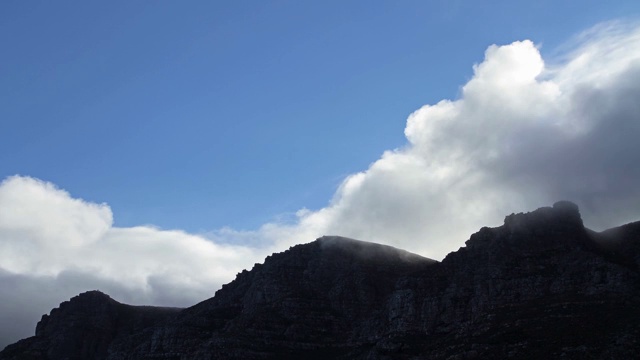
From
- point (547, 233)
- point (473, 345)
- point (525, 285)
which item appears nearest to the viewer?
point (473, 345)

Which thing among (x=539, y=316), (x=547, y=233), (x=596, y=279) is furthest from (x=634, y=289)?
(x=547, y=233)

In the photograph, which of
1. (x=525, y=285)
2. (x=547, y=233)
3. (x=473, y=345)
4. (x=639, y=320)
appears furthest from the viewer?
(x=547, y=233)

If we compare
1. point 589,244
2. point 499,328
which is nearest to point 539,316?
point 499,328

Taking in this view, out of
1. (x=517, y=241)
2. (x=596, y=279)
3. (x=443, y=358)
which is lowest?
(x=443, y=358)

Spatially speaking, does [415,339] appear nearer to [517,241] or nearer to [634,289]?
[517,241]

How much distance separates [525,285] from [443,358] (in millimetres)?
30731

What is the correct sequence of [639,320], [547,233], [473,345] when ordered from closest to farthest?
[639,320]
[473,345]
[547,233]

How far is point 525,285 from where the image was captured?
18038 cm

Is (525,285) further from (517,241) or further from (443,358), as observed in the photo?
(443,358)

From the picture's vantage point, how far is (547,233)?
193 m

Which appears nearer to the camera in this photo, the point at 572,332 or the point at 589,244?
the point at 572,332

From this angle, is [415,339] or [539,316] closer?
[539,316]

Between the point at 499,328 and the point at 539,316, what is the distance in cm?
846

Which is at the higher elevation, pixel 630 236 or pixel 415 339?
pixel 630 236
